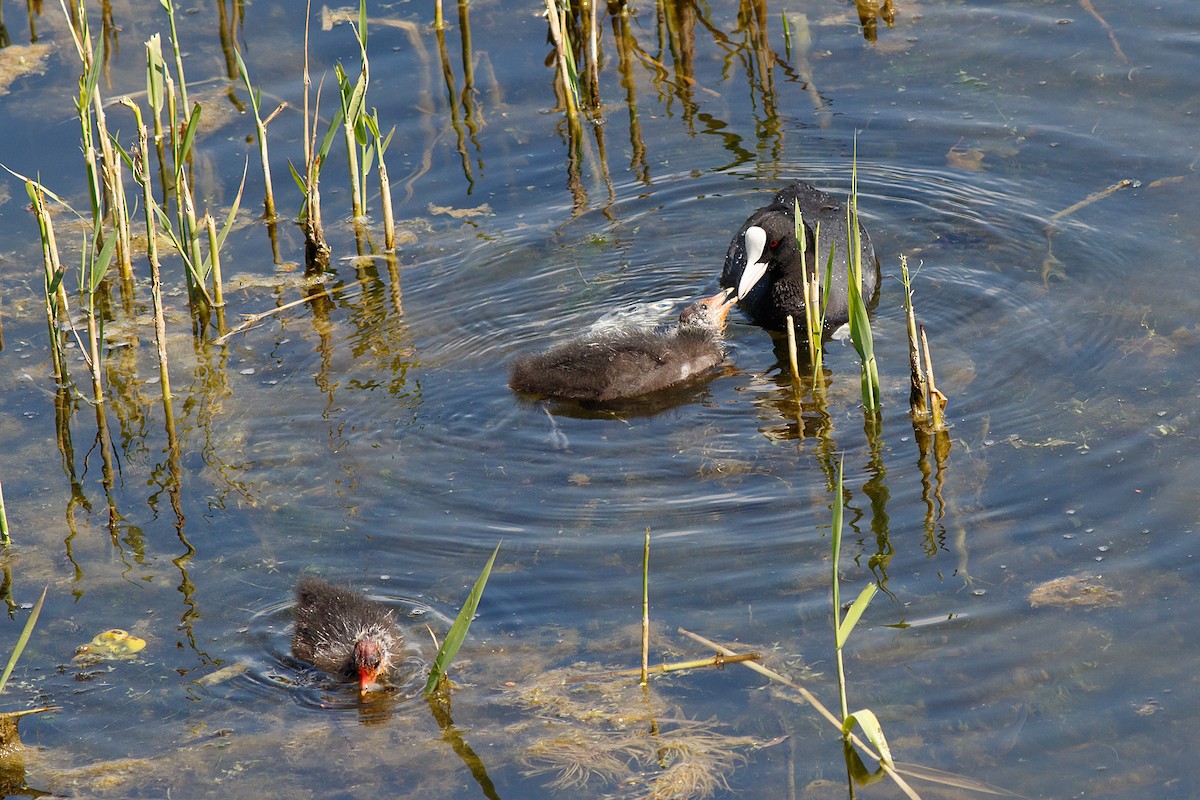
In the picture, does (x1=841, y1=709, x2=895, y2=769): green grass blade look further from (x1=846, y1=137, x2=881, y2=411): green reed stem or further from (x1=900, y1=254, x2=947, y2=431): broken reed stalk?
(x1=900, y1=254, x2=947, y2=431): broken reed stalk

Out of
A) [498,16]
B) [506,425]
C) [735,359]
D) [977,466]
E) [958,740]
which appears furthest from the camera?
[498,16]

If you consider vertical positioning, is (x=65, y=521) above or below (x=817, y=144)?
below

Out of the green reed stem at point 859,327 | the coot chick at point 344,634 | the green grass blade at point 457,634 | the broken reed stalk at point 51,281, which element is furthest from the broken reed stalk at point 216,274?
the green grass blade at point 457,634

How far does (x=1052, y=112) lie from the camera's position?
809cm

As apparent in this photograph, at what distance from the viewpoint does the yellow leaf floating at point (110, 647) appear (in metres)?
4.71

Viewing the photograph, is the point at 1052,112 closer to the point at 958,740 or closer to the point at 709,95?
the point at 709,95

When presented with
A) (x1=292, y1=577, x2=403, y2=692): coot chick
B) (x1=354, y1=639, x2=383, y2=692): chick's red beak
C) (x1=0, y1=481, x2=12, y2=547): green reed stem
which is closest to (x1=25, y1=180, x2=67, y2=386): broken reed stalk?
(x1=0, y1=481, x2=12, y2=547): green reed stem

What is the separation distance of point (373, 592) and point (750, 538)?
128 centimetres

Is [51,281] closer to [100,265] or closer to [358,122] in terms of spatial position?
[100,265]

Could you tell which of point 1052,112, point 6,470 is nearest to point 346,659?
point 6,470

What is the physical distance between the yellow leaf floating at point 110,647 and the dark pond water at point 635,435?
0.05m

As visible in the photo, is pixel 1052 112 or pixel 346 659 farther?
pixel 1052 112

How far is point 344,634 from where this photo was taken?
4.54 metres

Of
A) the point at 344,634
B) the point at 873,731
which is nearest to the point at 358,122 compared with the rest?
the point at 344,634
